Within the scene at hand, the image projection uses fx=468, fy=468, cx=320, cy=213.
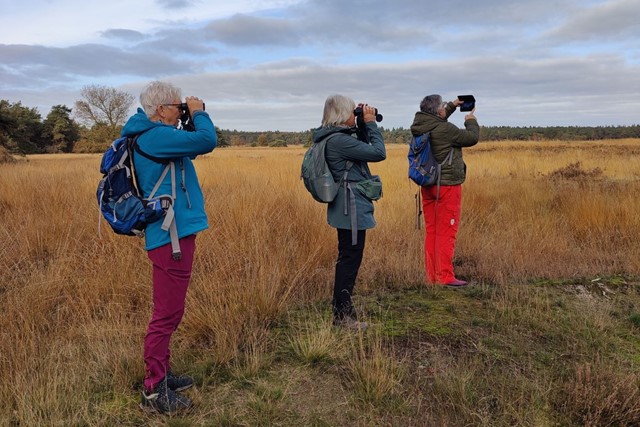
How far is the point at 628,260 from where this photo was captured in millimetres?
5906

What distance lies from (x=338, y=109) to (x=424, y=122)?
1.63 meters

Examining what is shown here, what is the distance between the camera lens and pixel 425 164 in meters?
4.95

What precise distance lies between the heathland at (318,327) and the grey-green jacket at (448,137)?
1.22 metres

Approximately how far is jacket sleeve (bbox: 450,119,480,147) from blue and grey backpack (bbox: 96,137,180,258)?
3.21 meters

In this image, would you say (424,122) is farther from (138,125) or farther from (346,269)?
(138,125)

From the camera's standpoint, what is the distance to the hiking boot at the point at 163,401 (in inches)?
105

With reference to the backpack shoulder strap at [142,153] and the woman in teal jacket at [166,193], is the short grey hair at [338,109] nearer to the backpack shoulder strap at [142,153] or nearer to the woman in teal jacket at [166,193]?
the woman in teal jacket at [166,193]

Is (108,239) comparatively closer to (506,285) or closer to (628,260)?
(506,285)

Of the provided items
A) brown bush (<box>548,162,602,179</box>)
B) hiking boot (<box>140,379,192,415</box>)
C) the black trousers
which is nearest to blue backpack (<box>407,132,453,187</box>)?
the black trousers

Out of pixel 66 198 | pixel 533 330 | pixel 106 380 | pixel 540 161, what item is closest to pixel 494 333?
pixel 533 330

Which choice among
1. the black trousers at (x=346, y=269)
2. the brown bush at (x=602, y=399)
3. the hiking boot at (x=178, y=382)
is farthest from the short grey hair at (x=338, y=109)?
the brown bush at (x=602, y=399)

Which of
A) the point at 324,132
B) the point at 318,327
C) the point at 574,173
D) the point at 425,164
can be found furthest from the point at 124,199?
the point at 574,173

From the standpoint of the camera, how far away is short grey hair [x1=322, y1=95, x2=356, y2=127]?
11.9 feet

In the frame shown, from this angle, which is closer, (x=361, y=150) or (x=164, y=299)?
(x=164, y=299)
